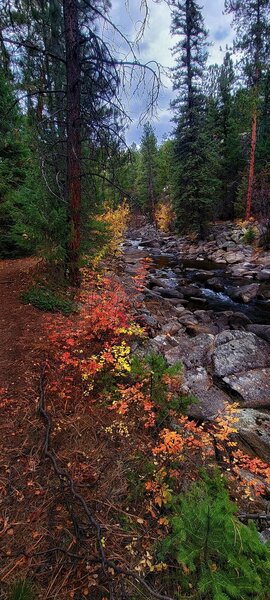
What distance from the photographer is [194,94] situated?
18891mm

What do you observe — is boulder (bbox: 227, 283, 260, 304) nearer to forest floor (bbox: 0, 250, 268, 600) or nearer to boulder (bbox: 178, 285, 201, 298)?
boulder (bbox: 178, 285, 201, 298)

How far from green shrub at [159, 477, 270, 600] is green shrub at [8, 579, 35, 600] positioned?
35.3 inches

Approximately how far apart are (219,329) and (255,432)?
4.18 m

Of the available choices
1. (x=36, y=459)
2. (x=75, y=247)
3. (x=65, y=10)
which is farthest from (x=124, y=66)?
(x=36, y=459)

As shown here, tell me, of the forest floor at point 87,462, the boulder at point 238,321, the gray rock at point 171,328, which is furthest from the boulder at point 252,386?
the boulder at point 238,321

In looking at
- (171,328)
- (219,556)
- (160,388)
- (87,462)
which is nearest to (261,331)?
(171,328)

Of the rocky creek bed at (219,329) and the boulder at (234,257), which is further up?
the boulder at (234,257)

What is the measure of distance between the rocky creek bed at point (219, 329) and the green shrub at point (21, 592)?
3.04m

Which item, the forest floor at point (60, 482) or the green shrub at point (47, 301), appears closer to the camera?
the forest floor at point (60, 482)

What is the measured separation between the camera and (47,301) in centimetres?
585

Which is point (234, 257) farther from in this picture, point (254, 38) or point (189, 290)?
point (254, 38)

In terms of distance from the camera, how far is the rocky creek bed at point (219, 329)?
488 centimetres

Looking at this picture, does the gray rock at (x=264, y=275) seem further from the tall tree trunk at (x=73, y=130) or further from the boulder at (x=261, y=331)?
the tall tree trunk at (x=73, y=130)

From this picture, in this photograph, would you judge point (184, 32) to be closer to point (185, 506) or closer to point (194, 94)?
point (194, 94)
